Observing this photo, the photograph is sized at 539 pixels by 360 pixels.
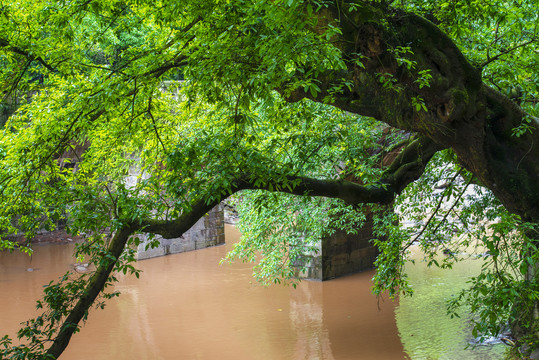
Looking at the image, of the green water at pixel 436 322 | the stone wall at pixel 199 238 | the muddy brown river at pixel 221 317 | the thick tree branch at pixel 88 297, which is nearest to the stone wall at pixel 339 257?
the muddy brown river at pixel 221 317

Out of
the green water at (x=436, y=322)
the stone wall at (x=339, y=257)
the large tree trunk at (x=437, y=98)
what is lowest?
the green water at (x=436, y=322)

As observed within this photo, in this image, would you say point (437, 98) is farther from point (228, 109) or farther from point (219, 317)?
point (219, 317)

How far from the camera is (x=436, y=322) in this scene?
9.22m

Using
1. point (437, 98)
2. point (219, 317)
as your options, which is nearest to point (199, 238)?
point (219, 317)

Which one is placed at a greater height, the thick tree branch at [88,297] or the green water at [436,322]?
the thick tree branch at [88,297]

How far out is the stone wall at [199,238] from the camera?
15.5 metres

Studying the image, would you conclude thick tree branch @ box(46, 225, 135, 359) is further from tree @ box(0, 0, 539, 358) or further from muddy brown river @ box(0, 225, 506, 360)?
muddy brown river @ box(0, 225, 506, 360)

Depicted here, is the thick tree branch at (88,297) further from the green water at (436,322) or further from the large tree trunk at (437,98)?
the green water at (436,322)

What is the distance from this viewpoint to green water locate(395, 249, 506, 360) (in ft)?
25.4

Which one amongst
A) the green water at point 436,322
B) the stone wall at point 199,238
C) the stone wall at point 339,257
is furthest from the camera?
the stone wall at point 199,238

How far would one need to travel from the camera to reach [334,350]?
831cm

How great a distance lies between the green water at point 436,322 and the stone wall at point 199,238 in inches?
248

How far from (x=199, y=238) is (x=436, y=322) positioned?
28.7 ft

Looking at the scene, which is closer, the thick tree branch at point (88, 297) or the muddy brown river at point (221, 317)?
the thick tree branch at point (88, 297)
